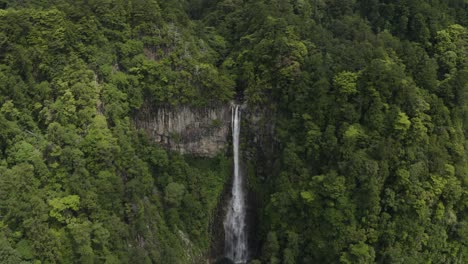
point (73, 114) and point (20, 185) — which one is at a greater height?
point (73, 114)

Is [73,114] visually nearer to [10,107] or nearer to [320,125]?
[10,107]

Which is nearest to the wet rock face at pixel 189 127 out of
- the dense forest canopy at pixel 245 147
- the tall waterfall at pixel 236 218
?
the tall waterfall at pixel 236 218

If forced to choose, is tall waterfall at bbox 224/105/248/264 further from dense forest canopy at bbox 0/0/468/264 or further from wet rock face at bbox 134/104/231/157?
dense forest canopy at bbox 0/0/468/264

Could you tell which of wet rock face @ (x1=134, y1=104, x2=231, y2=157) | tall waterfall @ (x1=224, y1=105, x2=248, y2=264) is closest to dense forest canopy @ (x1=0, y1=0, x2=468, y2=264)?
wet rock face @ (x1=134, y1=104, x2=231, y2=157)

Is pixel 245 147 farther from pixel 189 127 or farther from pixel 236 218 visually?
pixel 236 218

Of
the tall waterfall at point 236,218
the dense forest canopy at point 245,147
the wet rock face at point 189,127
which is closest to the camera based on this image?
the dense forest canopy at point 245,147

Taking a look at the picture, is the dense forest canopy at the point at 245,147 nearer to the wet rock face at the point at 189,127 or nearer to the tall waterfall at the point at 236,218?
the wet rock face at the point at 189,127

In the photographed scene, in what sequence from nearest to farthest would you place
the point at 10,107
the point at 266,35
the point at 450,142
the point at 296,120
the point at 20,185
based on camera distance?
the point at 20,185 < the point at 10,107 < the point at 450,142 < the point at 296,120 < the point at 266,35

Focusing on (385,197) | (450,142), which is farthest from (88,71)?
(450,142)
